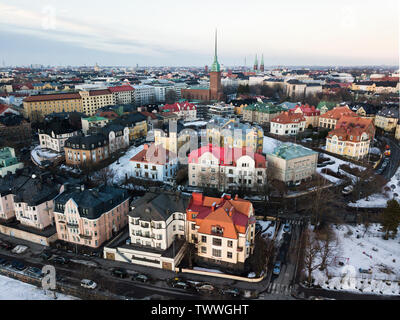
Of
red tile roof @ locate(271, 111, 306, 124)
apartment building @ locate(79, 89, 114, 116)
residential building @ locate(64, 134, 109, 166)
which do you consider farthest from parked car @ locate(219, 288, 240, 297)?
apartment building @ locate(79, 89, 114, 116)

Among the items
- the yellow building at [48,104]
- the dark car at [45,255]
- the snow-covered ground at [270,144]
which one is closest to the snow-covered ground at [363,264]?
the dark car at [45,255]

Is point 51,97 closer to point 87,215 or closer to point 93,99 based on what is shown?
point 93,99

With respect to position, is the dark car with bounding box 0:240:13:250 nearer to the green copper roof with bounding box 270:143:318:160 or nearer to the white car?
the white car

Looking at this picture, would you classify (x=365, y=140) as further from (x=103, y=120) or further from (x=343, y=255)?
(x=103, y=120)

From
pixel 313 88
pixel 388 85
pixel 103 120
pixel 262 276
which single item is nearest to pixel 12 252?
pixel 262 276

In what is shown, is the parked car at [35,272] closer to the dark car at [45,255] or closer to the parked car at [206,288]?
the dark car at [45,255]

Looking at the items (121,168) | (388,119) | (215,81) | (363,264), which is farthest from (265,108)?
(363,264)
